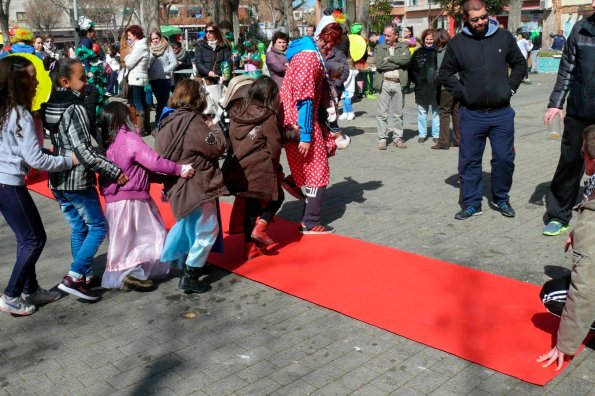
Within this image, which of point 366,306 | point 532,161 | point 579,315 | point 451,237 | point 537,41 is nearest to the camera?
point 579,315

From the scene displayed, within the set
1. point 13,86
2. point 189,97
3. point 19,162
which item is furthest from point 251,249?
point 13,86

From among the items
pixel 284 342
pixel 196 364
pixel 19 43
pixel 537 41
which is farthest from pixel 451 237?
pixel 537 41

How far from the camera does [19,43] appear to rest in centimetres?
1000

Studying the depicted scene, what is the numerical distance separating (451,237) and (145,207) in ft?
9.05

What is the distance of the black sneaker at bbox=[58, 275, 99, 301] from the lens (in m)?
4.83

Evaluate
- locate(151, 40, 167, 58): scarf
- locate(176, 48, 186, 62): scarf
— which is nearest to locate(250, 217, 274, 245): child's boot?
locate(151, 40, 167, 58): scarf

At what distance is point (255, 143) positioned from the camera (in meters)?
5.38

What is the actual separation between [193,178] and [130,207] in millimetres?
540

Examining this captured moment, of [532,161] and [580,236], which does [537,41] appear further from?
[580,236]

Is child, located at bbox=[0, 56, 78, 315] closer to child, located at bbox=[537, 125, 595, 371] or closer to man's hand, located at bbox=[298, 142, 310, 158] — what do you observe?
man's hand, located at bbox=[298, 142, 310, 158]

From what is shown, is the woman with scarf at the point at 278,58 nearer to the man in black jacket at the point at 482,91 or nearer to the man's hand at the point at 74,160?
the man in black jacket at the point at 482,91

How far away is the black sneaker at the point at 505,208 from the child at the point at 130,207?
3.37 metres

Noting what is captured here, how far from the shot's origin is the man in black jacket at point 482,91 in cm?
627

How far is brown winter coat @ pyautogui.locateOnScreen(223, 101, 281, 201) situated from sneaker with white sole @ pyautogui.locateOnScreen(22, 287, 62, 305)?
154 cm
